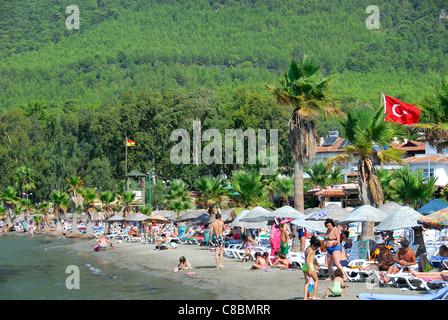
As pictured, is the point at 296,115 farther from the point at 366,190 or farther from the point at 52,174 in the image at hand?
the point at 52,174

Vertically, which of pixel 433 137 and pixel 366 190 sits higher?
pixel 433 137

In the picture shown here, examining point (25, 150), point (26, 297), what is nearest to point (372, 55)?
point (25, 150)

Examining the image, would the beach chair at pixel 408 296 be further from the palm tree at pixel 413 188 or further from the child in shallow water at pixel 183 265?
the palm tree at pixel 413 188

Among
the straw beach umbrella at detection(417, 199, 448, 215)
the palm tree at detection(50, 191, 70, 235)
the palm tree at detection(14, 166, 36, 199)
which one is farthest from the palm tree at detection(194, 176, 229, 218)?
the palm tree at detection(14, 166, 36, 199)

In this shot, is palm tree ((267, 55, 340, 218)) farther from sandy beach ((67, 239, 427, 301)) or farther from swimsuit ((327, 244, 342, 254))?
swimsuit ((327, 244, 342, 254))

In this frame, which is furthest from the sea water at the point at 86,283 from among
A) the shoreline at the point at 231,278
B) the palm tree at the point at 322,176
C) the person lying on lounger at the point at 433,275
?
the palm tree at the point at 322,176

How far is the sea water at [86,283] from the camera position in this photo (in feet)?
57.1

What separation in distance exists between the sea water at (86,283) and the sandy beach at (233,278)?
2.08 ft

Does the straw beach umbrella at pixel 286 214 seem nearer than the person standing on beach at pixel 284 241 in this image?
No

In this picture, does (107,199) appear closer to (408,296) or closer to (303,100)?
(303,100)

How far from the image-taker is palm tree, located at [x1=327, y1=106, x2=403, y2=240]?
23516 mm

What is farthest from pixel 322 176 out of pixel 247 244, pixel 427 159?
pixel 247 244
